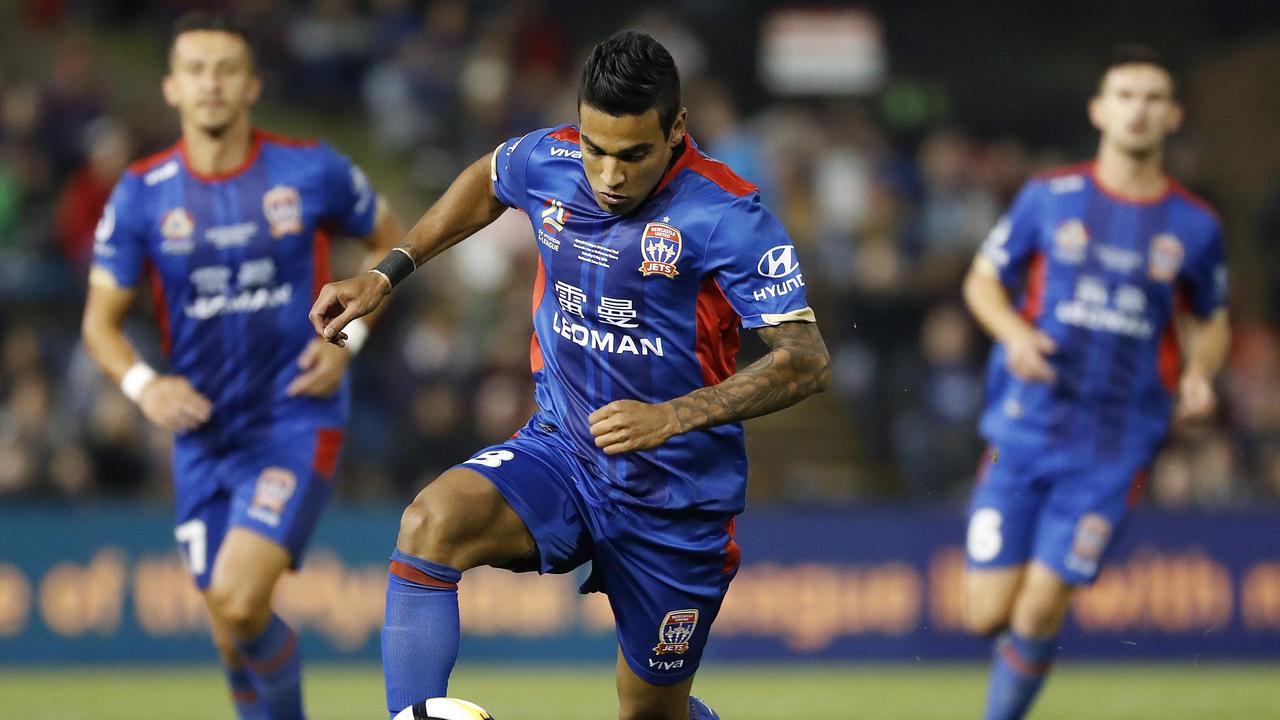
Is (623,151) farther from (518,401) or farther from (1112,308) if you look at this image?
(518,401)

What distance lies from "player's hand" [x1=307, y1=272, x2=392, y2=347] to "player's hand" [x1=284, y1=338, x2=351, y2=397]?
2.28m

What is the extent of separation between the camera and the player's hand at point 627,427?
518 cm

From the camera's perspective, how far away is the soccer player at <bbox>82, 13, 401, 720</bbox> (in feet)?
25.7

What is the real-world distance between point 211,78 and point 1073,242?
163 inches

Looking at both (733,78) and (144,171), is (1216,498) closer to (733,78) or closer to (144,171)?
(733,78)

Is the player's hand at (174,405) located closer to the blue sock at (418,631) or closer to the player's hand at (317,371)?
the player's hand at (317,371)

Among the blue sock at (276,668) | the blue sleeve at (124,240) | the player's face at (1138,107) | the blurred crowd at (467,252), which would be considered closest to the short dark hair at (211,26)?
the blue sleeve at (124,240)

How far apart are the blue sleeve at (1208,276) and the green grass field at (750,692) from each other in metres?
2.99

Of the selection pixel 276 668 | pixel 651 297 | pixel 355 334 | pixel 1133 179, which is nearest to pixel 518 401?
pixel 355 334

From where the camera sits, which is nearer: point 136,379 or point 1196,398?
point 136,379

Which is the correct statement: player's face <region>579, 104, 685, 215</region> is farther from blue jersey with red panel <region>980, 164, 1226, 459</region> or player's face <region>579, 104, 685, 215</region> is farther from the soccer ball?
blue jersey with red panel <region>980, 164, 1226, 459</region>

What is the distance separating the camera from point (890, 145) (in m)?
18.7

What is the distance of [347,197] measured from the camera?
26.6 feet

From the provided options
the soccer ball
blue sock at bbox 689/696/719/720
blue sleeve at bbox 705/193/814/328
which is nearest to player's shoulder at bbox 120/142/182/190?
blue sleeve at bbox 705/193/814/328
